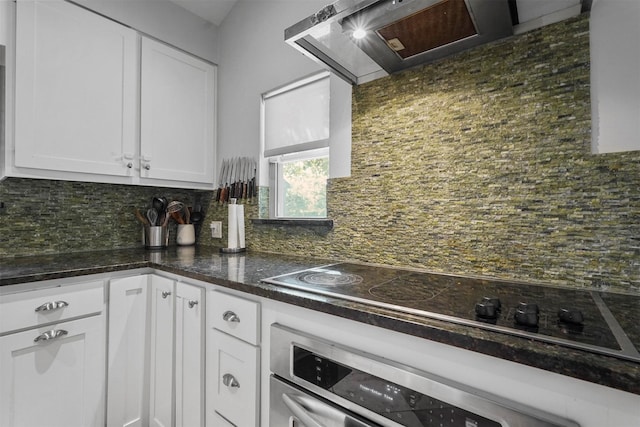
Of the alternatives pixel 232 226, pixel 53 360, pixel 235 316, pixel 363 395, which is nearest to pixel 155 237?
pixel 232 226

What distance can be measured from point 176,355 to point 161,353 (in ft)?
0.43

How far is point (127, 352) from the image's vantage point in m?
1.45

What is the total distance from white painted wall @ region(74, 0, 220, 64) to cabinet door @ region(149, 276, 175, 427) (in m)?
1.48

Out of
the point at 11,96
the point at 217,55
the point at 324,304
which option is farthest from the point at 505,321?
the point at 217,55

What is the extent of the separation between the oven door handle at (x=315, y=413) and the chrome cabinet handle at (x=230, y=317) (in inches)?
12.0

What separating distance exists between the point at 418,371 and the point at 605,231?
2.49 ft

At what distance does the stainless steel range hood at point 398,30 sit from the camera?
938 millimetres

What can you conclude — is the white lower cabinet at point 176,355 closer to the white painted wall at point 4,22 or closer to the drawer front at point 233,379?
the drawer front at point 233,379

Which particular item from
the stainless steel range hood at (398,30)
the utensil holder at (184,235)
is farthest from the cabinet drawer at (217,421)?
the stainless steel range hood at (398,30)

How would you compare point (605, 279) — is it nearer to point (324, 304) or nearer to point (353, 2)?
point (324, 304)

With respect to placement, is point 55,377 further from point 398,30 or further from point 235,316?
point 398,30

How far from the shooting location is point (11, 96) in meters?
1.39

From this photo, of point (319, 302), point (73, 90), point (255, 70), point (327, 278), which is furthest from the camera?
point (255, 70)

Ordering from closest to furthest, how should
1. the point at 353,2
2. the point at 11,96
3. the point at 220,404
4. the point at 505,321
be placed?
the point at 505,321, the point at 353,2, the point at 220,404, the point at 11,96
